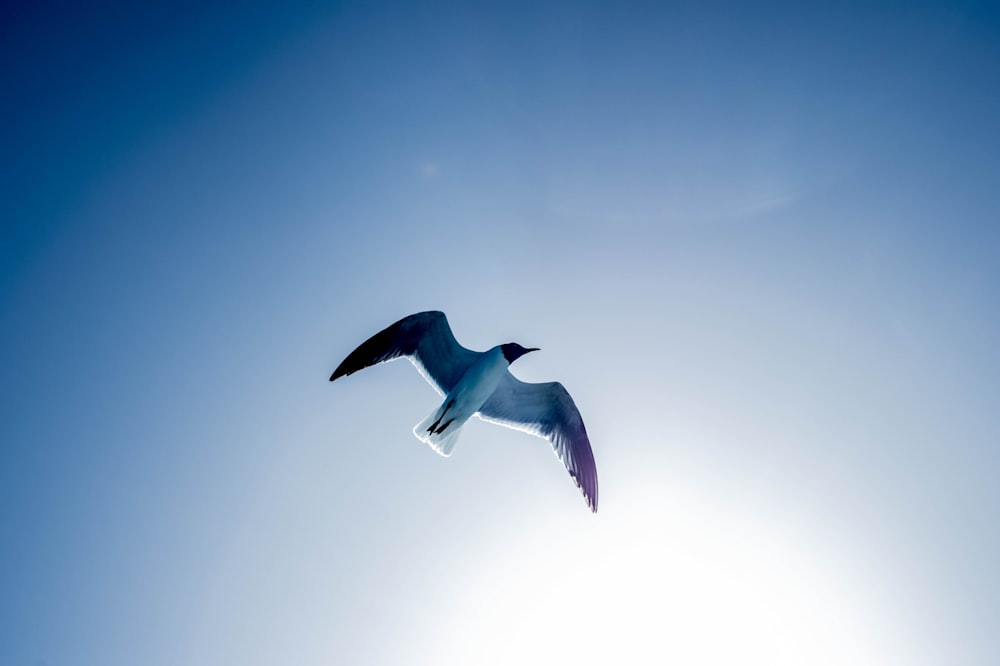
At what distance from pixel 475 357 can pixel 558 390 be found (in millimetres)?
1259

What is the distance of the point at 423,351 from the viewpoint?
646cm

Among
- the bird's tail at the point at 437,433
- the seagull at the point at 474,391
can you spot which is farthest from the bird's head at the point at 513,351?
the bird's tail at the point at 437,433

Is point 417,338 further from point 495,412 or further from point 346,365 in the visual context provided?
point 495,412

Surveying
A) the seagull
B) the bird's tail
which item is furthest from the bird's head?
the bird's tail

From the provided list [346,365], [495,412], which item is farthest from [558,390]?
[346,365]

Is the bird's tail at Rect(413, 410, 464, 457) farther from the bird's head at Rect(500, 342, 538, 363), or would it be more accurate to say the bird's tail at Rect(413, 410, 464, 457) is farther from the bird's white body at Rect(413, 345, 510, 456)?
the bird's head at Rect(500, 342, 538, 363)

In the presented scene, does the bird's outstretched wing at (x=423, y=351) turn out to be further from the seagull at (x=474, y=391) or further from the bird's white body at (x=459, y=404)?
the bird's white body at (x=459, y=404)

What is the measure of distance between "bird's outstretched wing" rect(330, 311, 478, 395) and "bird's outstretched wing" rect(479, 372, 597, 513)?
710 mm

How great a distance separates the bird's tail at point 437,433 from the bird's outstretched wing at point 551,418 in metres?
0.72

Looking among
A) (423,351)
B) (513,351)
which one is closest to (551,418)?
(513,351)

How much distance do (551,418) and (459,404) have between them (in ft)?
4.97

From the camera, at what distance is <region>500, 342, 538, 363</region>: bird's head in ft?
21.6

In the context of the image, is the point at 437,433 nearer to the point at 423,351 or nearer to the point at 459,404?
the point at 459,404

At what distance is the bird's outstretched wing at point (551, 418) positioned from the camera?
6902 millimetres
